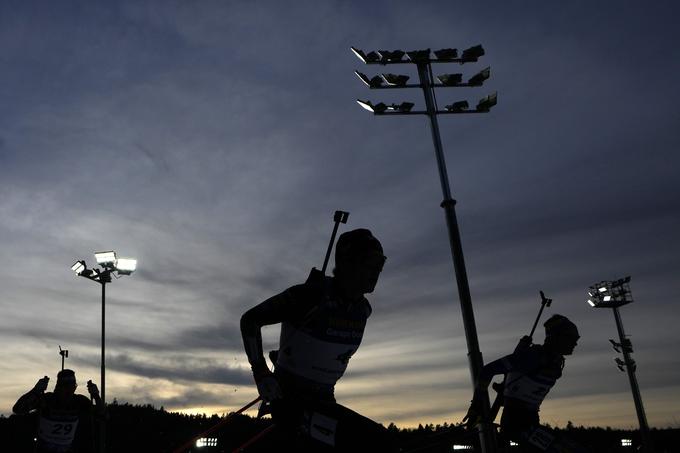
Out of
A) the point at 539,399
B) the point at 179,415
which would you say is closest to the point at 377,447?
the point at 539,399

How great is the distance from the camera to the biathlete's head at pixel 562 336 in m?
7.46

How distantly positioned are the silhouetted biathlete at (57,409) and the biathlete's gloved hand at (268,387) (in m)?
8.72

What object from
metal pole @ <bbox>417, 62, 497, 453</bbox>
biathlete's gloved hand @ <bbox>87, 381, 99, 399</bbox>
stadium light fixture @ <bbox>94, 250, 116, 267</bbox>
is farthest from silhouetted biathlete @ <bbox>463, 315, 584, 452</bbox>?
stadium light fixture @ <bbox>94, 250, 116, 267</bbox>

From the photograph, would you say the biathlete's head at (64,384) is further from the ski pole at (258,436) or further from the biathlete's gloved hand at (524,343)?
the ski pole at (258,436)

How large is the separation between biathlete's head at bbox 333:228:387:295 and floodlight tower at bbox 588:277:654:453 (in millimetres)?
45263

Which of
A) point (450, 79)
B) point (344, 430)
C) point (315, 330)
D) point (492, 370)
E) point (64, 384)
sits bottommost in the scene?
point (344, 430)

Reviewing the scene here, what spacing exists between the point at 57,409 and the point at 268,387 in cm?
891

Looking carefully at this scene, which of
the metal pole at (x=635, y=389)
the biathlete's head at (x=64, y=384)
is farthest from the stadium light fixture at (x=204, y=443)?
the metal pole at (x=635, y=389)

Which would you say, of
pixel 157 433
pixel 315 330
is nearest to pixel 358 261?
pixel 315 330

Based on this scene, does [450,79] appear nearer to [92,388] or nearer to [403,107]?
[403,107]

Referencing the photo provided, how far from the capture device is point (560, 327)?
24.7 ft

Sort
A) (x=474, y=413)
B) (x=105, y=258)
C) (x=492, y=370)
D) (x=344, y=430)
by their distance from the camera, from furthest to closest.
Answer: (x=105, y=258)
(x=492, y=370)
(x=474, y=413)
(x=344, y=430)

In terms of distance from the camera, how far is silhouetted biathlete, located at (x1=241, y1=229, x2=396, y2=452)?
3.25 metres

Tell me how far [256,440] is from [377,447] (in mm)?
703
